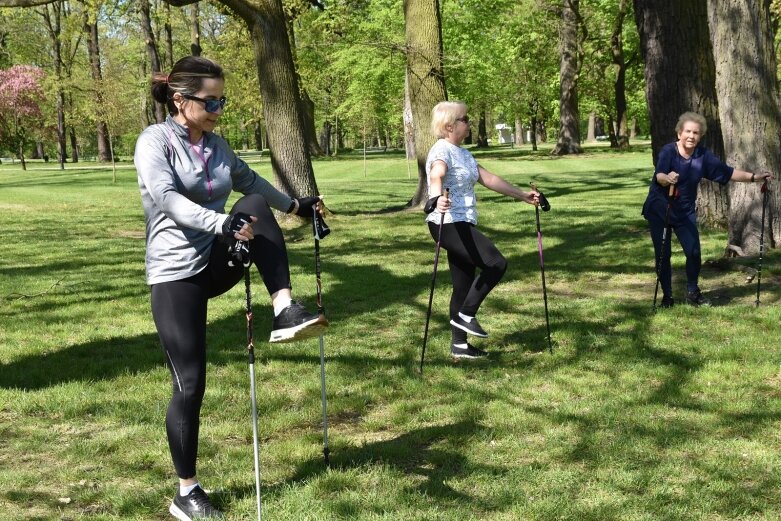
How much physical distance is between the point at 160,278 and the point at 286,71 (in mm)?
12039

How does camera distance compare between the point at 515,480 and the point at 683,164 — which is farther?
the point at 683,164

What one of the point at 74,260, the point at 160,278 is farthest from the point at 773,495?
the point at 74,260

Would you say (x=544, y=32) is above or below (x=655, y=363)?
above

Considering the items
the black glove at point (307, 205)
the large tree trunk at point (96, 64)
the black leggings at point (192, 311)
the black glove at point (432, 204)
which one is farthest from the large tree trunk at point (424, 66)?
the black leggings at point (192, 311)

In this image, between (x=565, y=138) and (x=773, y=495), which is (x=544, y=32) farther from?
(x=773, y=495)

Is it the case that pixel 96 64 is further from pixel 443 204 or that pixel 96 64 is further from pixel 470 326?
pixel 443 204

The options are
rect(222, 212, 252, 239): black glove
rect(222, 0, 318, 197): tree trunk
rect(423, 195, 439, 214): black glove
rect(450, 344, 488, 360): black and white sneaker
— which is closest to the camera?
rect(222, 212, 252, 239): black glove

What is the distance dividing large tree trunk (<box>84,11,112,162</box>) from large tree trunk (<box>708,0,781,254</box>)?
1272 centimetres

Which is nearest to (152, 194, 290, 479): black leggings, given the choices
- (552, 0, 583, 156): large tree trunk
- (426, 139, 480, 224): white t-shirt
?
(426, 139, 480, 224): white t-shirt

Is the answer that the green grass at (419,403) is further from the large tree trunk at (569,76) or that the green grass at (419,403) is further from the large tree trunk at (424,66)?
the large tree trunk at (569,76)

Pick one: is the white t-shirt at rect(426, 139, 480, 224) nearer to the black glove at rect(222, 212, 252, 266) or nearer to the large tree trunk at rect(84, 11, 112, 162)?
the black glove at rect(222, 212, 252, 266)

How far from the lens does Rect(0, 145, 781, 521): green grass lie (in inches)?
176

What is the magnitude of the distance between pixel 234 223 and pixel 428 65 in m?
13.7

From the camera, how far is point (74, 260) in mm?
13430
